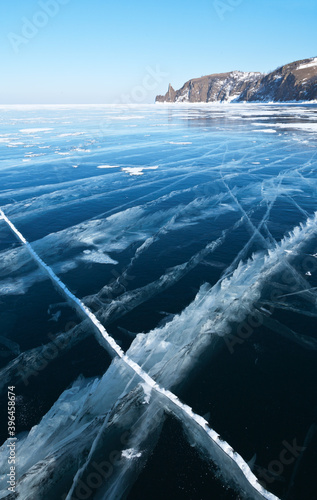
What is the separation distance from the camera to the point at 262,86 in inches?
4668

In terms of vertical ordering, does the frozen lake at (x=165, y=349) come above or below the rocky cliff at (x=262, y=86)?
Answer: below

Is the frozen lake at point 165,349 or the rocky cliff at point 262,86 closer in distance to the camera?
the frozen lake at point 165,349

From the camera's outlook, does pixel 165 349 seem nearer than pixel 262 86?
Yes

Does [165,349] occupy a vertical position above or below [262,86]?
below

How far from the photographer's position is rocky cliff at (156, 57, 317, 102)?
96.2 meters

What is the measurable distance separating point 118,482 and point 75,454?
57cm

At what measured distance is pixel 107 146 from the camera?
2047 centimetres

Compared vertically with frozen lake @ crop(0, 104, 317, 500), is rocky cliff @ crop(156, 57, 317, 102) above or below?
above

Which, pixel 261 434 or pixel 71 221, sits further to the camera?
pixel 71 221

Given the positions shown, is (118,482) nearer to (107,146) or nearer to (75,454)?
(75,454)

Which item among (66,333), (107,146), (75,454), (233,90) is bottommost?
(75,454)

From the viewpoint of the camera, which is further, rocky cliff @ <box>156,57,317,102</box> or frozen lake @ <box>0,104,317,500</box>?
rocky cliff @ <box>156,57,317,102</box>

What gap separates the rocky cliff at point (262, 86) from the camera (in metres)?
96.2

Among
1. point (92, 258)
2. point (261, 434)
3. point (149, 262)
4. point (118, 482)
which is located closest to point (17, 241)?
point (92, 258)
